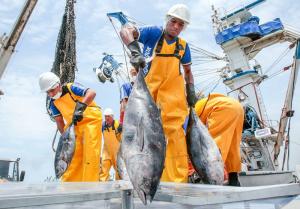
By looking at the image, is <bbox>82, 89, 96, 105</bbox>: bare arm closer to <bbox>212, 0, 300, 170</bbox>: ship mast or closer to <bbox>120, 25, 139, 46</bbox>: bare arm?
<bbox>120, 25, 139, 46</bbox>: bare arm

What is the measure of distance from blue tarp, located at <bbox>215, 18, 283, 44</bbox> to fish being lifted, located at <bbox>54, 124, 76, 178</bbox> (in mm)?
14565

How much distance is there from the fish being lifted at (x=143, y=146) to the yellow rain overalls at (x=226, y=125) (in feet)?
6.50

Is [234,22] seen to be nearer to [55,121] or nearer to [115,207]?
[55,121]

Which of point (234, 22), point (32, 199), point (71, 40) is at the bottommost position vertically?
point (32, 199)

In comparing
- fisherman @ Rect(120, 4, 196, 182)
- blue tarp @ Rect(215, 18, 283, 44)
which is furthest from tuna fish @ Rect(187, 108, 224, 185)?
blue tarp @ Rect(215, 18, 283, 44)

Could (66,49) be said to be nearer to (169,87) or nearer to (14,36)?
(14,36)

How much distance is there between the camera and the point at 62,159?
16.3 ft

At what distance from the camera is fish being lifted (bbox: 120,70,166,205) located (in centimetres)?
191

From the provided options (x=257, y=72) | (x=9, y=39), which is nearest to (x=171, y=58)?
(x=9, y=39)

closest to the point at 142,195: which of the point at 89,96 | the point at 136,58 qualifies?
the point at 136,58

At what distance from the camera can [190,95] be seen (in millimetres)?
4180

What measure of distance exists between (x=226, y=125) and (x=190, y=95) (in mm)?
565

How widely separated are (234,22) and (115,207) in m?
18.7

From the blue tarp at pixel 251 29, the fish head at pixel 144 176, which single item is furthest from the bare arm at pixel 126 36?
the blue tarp at pixel 251 29
